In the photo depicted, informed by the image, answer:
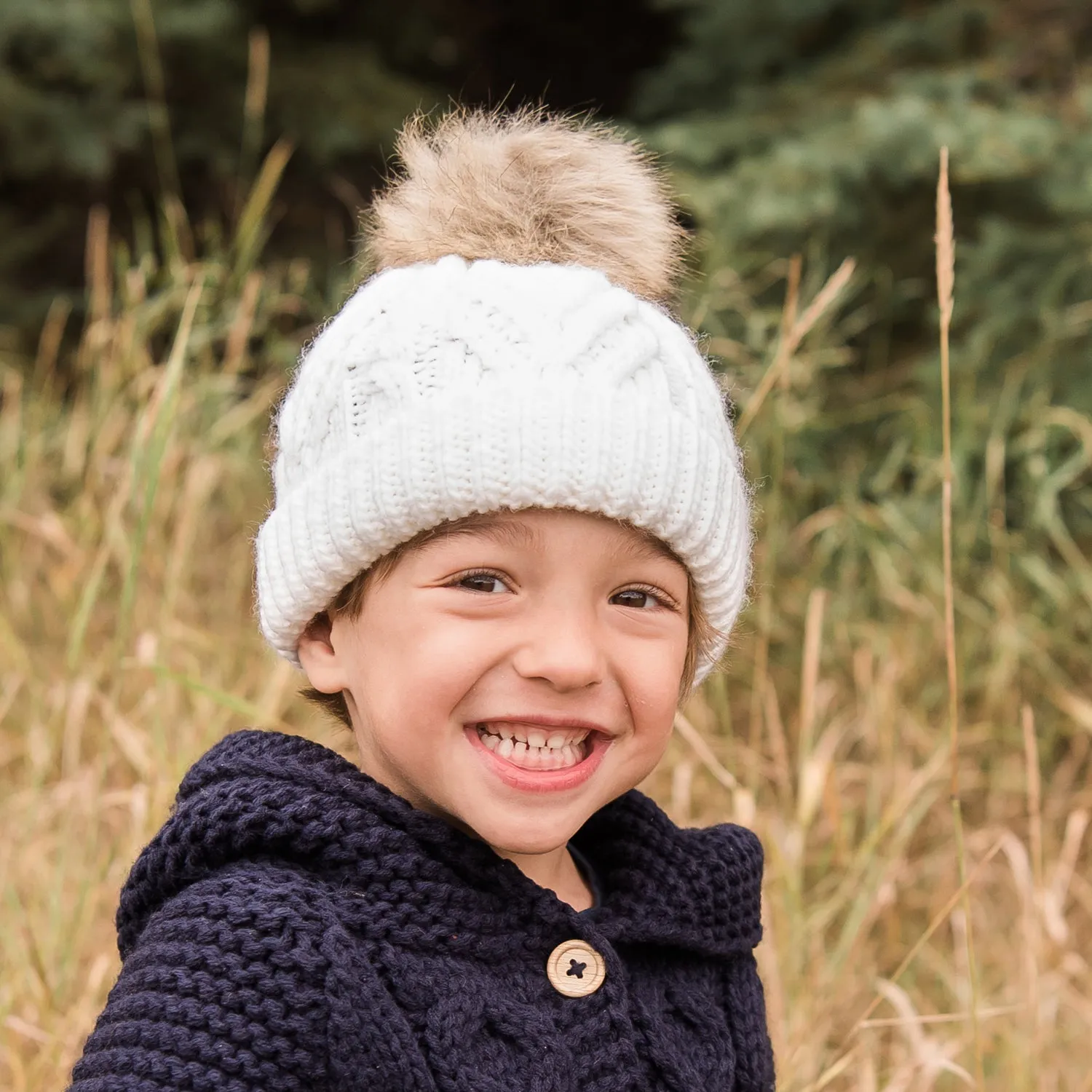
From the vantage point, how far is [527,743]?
1.44 metres

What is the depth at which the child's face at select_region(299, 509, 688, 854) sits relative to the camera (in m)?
1.41

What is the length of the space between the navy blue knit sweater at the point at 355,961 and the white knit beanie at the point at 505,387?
262 mm

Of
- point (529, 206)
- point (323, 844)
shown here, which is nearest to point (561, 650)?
point (323, 844)

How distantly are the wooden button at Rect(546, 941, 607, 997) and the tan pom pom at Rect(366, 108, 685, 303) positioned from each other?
0.72 meters

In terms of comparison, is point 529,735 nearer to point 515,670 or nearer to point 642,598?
point 515,670

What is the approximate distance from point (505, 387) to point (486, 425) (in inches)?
1.7

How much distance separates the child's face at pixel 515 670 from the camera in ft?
4.62

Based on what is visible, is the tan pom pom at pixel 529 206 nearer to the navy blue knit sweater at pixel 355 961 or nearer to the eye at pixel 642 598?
the eye at pixel 642 598

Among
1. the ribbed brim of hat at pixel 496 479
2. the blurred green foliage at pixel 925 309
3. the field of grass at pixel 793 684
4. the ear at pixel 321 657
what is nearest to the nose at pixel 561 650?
the ribbed brim of hat at pixel 496 479

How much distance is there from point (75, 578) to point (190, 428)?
2.68 feet

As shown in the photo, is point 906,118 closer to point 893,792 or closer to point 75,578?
point 893,792

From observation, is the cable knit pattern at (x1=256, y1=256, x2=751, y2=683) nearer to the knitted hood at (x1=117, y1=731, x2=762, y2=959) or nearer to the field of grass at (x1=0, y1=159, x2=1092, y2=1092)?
the knitted hood at (x1=117, y1=731, x2=762, y2=959)

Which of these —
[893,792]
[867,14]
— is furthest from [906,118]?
[893,792]

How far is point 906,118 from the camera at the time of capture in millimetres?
3797
